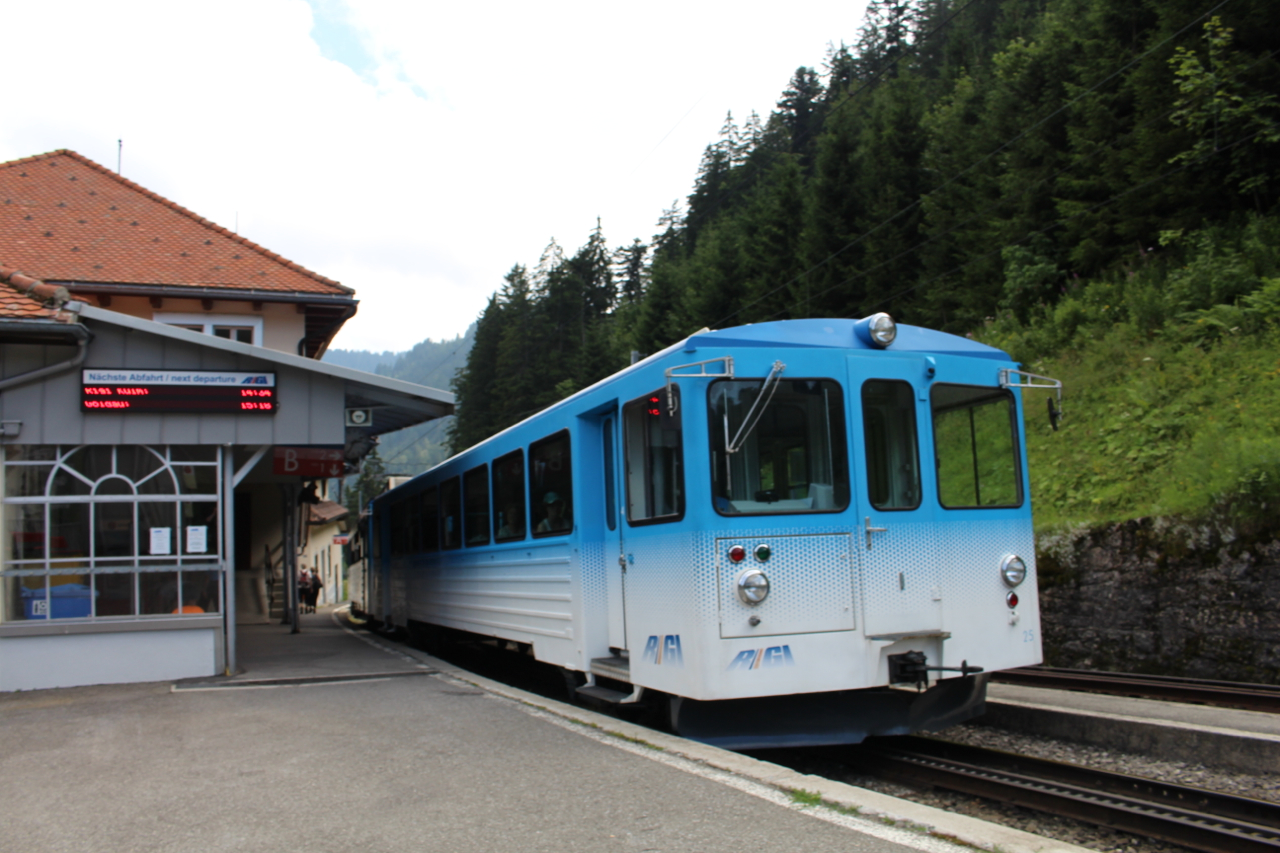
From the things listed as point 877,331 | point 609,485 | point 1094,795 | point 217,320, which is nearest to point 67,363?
point 609,485

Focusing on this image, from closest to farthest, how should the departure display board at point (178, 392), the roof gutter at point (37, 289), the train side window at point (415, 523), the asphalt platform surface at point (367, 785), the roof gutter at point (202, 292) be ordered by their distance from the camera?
the asphalt platform surface at point (367, 785)
the roof gutter at point (37, 289)
the departure display board at point (178, 392)
the train side window at point (415, 523)
the roof gutter at point (202, 292)

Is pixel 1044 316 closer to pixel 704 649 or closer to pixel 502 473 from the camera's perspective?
pixel 502 473

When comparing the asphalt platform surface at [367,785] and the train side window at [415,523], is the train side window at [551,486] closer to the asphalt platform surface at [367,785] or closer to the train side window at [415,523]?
the asphalt platform surface at [367,785]

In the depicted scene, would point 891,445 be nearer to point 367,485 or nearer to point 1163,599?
point 1163,599

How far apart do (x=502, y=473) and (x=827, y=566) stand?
487cm

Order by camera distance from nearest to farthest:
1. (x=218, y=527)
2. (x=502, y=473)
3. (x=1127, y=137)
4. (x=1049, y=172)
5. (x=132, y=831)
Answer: (x=132, y=831)
(x=502, y=473)
(x=218, y=527)
(x=1127, y=137)
(x=1049, y=172)

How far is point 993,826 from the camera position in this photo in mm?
4391

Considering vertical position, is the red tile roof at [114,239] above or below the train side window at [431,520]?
above

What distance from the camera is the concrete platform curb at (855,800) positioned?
4.16m

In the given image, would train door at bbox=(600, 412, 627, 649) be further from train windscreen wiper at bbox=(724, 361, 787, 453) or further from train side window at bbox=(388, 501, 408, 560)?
train side window at bbox=(388, 501, 408, 560)

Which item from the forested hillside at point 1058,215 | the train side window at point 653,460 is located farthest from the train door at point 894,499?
the forested hillside at point 1058,215

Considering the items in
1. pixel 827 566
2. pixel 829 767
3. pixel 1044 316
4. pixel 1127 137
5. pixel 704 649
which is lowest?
pixel 829 767

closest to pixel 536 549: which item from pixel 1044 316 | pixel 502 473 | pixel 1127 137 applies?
pixel 502 473

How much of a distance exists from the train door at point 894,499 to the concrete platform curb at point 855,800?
1.23 m
